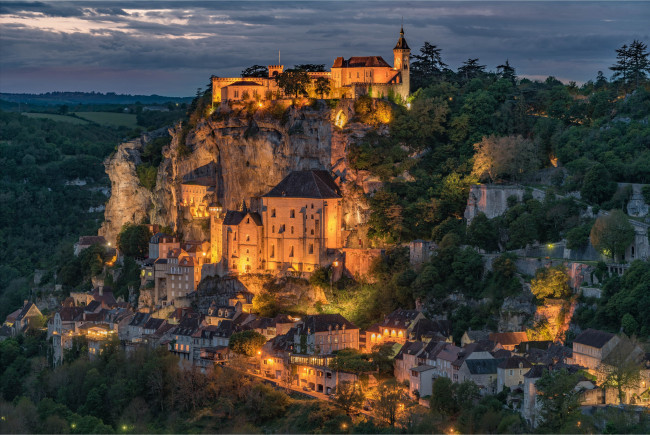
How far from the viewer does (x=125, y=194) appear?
9406 centimetres

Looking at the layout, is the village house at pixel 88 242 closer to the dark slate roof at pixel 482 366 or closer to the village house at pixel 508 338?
the village house at pixel 508 338

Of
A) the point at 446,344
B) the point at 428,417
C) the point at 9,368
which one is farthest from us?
the point at 9,368

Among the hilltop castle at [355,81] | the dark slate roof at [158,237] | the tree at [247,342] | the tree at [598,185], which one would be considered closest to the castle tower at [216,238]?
the dark slate roof at [158,237]

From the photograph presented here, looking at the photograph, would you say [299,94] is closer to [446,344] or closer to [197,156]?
[197,156]

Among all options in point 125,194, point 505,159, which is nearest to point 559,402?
point 505,159

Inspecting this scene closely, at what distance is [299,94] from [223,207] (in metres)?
9.82

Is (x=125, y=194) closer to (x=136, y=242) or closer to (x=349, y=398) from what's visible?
(x=136, y=242)

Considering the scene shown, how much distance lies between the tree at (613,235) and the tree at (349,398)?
49.4ft

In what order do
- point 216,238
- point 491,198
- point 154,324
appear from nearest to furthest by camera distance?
point 491,198 < point 154,324 < point 216,238

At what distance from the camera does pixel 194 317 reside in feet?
233

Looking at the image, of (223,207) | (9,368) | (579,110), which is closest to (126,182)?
(223,207)

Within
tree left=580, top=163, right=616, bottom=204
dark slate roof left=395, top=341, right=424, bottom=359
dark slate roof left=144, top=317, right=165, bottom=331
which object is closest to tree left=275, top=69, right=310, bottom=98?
dark slate roof left=144, top=317, right=165, bottom=331

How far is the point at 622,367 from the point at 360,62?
38321 mm

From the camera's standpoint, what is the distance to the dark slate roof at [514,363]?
54.1 meters
